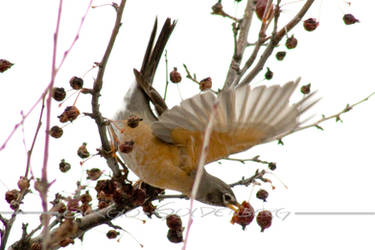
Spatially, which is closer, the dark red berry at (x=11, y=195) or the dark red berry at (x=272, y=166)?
the dark red berry at (x=11, y=195)

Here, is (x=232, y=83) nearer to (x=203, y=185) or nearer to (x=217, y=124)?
(x=217, y=124)

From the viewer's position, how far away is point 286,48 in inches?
125

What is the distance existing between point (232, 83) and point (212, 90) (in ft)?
0.64

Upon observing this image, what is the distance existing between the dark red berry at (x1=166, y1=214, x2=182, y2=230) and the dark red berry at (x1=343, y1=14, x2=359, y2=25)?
5.17ft

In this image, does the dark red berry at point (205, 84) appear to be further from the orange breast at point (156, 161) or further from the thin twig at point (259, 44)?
the orange breast at point (156, 161)

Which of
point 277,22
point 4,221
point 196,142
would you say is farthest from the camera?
point 196,142

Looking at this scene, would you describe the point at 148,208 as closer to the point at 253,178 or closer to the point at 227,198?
the point at 227,198

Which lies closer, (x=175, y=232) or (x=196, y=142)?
(x=175, y=232)

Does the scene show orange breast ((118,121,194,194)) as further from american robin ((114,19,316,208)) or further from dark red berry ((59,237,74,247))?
dark red berry ((59,237,74,247))

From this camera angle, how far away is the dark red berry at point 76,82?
2805 millimetres

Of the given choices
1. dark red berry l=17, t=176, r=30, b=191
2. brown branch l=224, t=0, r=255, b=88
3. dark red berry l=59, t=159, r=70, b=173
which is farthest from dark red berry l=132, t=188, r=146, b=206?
brown branch l=224, t=0, r=255, b=88

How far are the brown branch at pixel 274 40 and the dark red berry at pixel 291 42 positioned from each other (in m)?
0.08

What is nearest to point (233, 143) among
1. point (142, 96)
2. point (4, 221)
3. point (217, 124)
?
point (217, 124)

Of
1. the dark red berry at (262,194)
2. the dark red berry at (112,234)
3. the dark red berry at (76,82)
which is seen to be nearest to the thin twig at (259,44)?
the dark red berry at (262,194)
